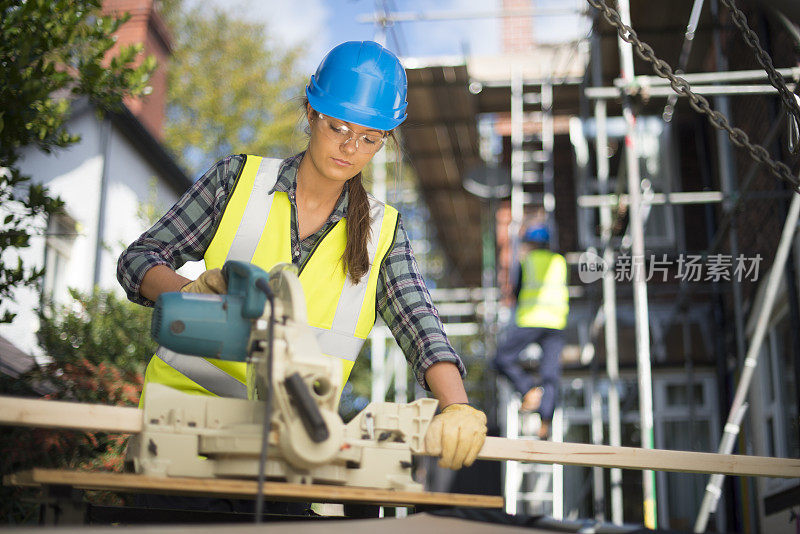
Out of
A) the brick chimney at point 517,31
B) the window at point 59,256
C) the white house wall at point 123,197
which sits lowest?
the window at point 59,256

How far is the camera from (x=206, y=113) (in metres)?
20.5

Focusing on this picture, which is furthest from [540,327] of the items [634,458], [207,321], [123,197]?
[207,321]

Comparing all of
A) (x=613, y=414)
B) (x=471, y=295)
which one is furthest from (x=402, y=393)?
(x=613, y=414)

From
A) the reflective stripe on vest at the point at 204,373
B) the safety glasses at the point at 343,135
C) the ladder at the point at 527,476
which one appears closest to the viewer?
the reflective stripe on vest at the point at 204,373

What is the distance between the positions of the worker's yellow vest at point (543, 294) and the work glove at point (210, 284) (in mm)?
5434

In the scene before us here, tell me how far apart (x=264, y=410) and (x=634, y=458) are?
32.8 inches

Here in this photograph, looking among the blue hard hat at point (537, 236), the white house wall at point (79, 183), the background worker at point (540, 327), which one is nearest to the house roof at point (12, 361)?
the white house wall at point (79, 183)

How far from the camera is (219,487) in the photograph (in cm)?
150

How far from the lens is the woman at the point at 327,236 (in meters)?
2.26

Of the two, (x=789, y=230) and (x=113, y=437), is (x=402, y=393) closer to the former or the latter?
(x=113, y=437)

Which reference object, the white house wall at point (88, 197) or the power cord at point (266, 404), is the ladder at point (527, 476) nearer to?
the white house wall at point (88, 197)

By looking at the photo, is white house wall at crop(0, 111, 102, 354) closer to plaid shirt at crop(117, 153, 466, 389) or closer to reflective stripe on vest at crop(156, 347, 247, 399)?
plaid shirt at crop(117, 153, 466, 389)

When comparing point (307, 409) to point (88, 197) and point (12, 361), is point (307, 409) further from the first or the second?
point (88, 197)

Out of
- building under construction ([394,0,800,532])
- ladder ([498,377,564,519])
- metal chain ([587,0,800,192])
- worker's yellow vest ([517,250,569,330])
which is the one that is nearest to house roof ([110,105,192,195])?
building under construction ([394,0,800,532])
